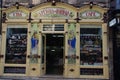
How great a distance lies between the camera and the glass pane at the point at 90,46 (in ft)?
40.6

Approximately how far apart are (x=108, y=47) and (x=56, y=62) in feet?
8.58

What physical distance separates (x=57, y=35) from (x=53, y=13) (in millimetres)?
1069

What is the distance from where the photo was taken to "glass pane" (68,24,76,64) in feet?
40.4

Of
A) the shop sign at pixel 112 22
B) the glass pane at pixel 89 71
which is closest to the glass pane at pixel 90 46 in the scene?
the glass pane at pixel 89 71

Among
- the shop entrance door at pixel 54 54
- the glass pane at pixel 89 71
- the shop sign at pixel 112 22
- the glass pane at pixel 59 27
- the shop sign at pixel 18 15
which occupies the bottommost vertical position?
the glass pane at pixel 89 71

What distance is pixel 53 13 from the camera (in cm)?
1255

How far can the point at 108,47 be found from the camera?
40.3 ft

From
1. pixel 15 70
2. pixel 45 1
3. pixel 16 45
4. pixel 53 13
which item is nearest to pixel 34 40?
pixel 16 45

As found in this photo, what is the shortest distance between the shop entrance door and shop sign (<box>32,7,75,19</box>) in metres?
0.96

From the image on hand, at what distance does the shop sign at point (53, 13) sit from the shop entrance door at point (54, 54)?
0.96 metres

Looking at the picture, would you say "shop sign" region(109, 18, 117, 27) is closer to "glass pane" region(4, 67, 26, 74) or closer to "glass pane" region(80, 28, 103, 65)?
"glass pane" region(80, 28, 103, 65)

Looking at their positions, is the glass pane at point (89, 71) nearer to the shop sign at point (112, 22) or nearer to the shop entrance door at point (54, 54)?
the shop entrance door at point (54, 54)

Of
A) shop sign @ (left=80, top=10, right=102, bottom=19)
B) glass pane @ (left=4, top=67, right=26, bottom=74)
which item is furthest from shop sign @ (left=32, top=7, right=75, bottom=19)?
glass pane @ (left=4, top=67, right=26, bottom=74)

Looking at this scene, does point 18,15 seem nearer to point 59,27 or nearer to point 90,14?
point 59,27
